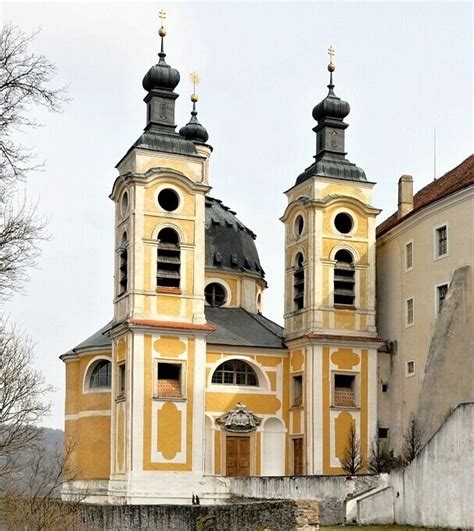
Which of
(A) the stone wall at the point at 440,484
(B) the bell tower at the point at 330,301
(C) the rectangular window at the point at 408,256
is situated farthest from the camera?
(B) the bell tower at the point at 330,301

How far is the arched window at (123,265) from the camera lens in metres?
41.7

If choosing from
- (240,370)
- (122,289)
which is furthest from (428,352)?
(122,289)

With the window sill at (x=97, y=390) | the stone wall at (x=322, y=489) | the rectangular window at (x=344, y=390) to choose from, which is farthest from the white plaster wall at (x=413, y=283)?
the window sill at (x=97, y=390)

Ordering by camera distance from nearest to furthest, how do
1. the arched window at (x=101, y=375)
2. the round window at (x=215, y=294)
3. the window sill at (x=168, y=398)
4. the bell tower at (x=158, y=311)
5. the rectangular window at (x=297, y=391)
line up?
the bell tower at (x=158, y=311) < the window sill at (x=168, y=398) < the rectangular window at (x=297, y=391) < the arched window at (x=101, y=375) < the round window at (x=215, y=294)

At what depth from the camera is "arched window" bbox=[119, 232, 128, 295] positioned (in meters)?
41.7

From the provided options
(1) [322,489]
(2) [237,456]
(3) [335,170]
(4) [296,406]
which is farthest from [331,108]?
(1) [322,489]

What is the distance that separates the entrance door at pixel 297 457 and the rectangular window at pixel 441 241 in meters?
9.58

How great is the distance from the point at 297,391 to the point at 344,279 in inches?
196

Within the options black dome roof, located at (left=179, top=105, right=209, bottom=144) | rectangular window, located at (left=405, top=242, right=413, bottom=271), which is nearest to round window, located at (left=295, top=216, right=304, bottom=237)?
rectangular window, located at (left=405, top=242, right=413, bottom=271)

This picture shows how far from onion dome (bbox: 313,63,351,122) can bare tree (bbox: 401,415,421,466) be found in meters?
13.7

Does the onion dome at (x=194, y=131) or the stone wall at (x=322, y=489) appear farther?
the onion dome at (x=194, y=131)

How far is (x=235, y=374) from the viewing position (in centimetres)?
4319

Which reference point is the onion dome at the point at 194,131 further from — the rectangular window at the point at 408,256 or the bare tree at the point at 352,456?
the bare tree at the point at 352,456

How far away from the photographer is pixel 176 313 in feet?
134
